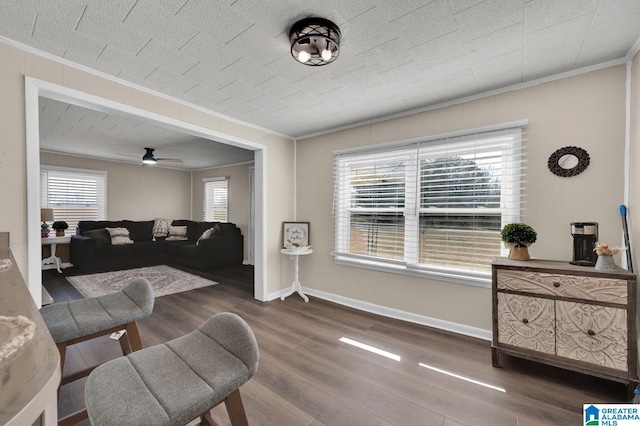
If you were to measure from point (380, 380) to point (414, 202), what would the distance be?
1.82 m

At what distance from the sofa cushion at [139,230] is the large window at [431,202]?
5.04 metres

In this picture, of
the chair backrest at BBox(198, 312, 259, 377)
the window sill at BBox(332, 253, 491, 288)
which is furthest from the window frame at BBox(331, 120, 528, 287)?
the chair backrest at BBox(198, 312, 259, 377)

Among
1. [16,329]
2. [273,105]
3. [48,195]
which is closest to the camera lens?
[16,329]

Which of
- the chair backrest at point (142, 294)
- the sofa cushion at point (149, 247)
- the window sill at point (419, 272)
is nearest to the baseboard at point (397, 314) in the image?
the window sill at point (419, 272)

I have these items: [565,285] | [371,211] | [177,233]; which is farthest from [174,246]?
[565,285]

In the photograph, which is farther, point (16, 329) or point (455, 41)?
point (455, 41)

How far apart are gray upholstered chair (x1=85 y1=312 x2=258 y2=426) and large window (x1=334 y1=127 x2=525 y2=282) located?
2355 millimetres

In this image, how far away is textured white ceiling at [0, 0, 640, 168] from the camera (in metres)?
1.55

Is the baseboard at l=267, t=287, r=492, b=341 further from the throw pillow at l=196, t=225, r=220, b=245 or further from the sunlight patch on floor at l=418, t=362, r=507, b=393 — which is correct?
the throw pillow at l=196, t=225, r=220, b=245

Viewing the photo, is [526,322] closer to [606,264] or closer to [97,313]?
[606,264]

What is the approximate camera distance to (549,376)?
2043 millimetres

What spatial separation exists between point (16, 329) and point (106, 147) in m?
5.60

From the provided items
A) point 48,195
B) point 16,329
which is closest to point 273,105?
point 16,329

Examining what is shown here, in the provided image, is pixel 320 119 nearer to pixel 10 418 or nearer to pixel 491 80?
pixel 491 80
